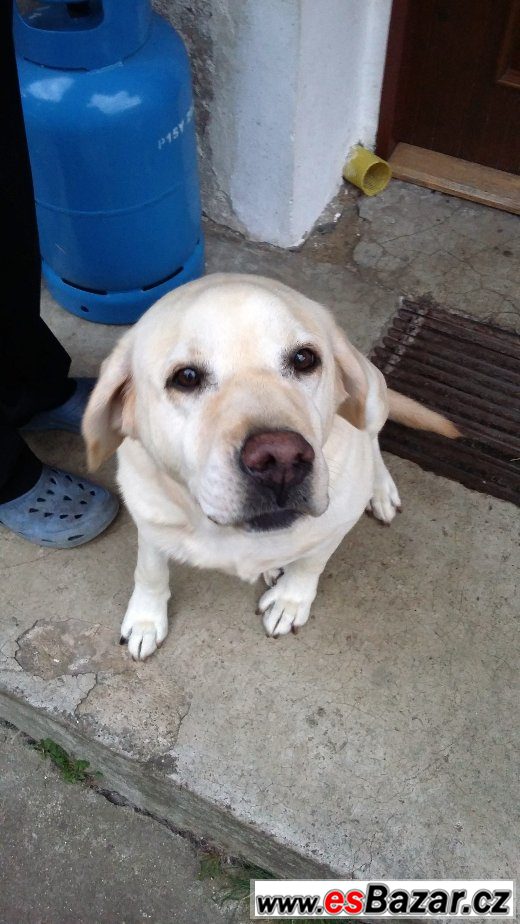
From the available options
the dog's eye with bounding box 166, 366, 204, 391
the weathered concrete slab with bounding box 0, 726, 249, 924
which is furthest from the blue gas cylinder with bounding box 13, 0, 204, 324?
the weathered concrete slab with bounding box 0, 726, 249, 924

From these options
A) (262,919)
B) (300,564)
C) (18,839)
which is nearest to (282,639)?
(300,564)

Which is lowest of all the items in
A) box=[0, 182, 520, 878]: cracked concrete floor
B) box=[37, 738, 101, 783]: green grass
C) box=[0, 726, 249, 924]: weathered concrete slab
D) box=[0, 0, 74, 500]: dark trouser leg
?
box=[0, 726, 249, 924]: weathered concrete slab

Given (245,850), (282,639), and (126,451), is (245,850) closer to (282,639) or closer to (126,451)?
(282,639)

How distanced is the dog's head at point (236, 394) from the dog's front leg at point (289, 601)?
546 mm

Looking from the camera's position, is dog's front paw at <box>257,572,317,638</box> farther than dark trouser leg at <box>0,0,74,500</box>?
Yes

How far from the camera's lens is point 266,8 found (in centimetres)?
246

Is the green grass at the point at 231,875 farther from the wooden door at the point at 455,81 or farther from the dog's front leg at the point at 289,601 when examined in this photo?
A: the wooden door at the point at 455,81

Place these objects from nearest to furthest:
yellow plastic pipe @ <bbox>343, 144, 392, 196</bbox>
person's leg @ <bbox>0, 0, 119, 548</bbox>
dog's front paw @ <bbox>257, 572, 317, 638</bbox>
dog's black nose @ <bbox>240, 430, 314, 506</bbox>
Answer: dog's black nose @ <bbox>240, 430, 314, 506</bbox> < person's leg @ <bbox>0, 0, 119, 548</bbox> < dog's front paw @ <bbox>257, 572, 317, 638</bbox> < yellow plastic pipe @ <bbox>343, 144, 392, 196</bbox>

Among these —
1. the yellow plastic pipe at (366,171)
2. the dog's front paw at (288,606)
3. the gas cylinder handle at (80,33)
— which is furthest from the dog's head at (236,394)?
the yellow plastic pipe at (366,171)

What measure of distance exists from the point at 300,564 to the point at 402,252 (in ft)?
5.43

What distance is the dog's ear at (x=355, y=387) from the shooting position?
1.69m

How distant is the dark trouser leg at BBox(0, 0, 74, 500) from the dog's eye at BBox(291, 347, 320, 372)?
3.06 ft

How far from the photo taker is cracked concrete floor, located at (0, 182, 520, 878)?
180 centimetres

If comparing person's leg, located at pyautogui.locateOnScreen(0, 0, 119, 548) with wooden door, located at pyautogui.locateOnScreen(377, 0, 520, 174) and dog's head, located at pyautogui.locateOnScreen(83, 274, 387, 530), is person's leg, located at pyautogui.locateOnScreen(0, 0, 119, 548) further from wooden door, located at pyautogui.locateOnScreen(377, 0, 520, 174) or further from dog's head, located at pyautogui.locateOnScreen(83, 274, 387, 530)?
wooden door, located at pyautogui.locateOnScreen(377, 0, 520, 174)
